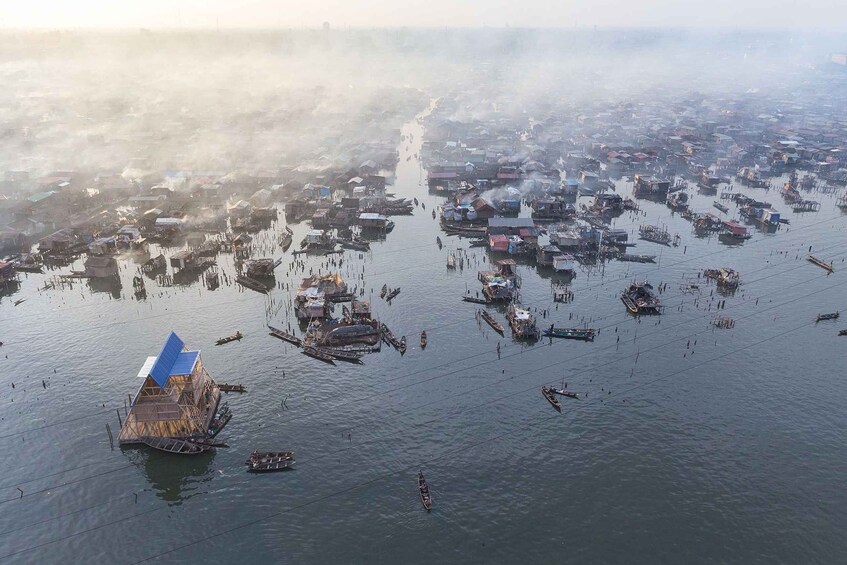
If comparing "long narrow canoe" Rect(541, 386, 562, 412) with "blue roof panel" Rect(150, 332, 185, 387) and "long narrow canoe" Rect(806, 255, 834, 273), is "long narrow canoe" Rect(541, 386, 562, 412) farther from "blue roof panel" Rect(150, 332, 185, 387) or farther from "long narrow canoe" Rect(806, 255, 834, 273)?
"long narrow canoe" Rect(806, 255, 834, 273)

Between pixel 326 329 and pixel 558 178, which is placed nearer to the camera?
pixel 326 329

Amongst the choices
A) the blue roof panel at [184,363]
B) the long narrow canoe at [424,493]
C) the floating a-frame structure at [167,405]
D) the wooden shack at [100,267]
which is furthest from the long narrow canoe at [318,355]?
the wooden shack at [100,267]

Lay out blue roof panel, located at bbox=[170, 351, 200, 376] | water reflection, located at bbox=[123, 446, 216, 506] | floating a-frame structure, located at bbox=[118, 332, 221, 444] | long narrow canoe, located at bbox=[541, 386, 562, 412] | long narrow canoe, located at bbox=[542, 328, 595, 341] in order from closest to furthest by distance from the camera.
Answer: water reflection, located at bbox=[123, 446, 216, 506], floating a-frame structure, located at bbox=[118, 332, 221, 444], blue roof panel, located at bbox=[170, 351, 200, 376], long narrow canoe, located at bbox=[541, 386, 562, 412], long narrow canoe, located at bbox=[542, 328, 595, 341]

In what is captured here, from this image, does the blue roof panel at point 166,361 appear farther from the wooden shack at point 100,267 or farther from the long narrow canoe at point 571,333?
the long narrow canoe at point 571,333

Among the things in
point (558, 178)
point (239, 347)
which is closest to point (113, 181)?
point (239, 347)

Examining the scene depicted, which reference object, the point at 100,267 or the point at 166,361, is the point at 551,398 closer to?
the point at 166,361

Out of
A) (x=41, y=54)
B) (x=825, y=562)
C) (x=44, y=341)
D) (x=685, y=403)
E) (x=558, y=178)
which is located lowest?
(x=825, y=562)

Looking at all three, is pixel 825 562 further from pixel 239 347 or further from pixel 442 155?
pixel 442 155

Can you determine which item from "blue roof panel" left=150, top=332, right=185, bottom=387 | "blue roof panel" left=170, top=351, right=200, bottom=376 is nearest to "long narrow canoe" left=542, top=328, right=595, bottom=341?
"blue roof panel" left=170, top=351, right=200, bottom=376
